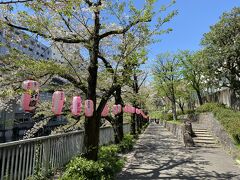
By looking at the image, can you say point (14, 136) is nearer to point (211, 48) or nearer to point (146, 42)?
point (211, 48)

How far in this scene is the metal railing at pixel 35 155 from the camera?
6.13m

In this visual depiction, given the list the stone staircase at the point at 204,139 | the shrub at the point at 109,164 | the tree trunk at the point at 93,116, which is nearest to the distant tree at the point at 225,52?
the stone staircase at the point at 204,139

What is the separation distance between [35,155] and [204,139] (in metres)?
14.7

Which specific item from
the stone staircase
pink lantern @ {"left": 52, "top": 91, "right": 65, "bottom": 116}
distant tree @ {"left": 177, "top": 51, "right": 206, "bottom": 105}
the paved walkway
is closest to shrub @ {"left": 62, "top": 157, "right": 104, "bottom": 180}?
the paved walkway

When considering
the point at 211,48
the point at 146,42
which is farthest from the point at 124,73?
the point at 211,48

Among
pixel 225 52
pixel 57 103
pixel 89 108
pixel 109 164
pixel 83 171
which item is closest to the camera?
pixel 83 171

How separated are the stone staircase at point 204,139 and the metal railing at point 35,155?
10.4m

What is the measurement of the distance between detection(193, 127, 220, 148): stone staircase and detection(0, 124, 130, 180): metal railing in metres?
10.4

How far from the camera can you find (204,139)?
754 inches

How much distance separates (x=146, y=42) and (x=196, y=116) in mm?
22374

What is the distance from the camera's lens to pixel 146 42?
403 inches

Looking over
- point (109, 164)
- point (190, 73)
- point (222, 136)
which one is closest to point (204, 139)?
point (222, 136)

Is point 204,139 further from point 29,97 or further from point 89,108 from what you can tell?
point 29,97

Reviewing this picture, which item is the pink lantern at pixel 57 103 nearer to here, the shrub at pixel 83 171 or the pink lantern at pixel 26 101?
the pink lantern at pixel 26 101
